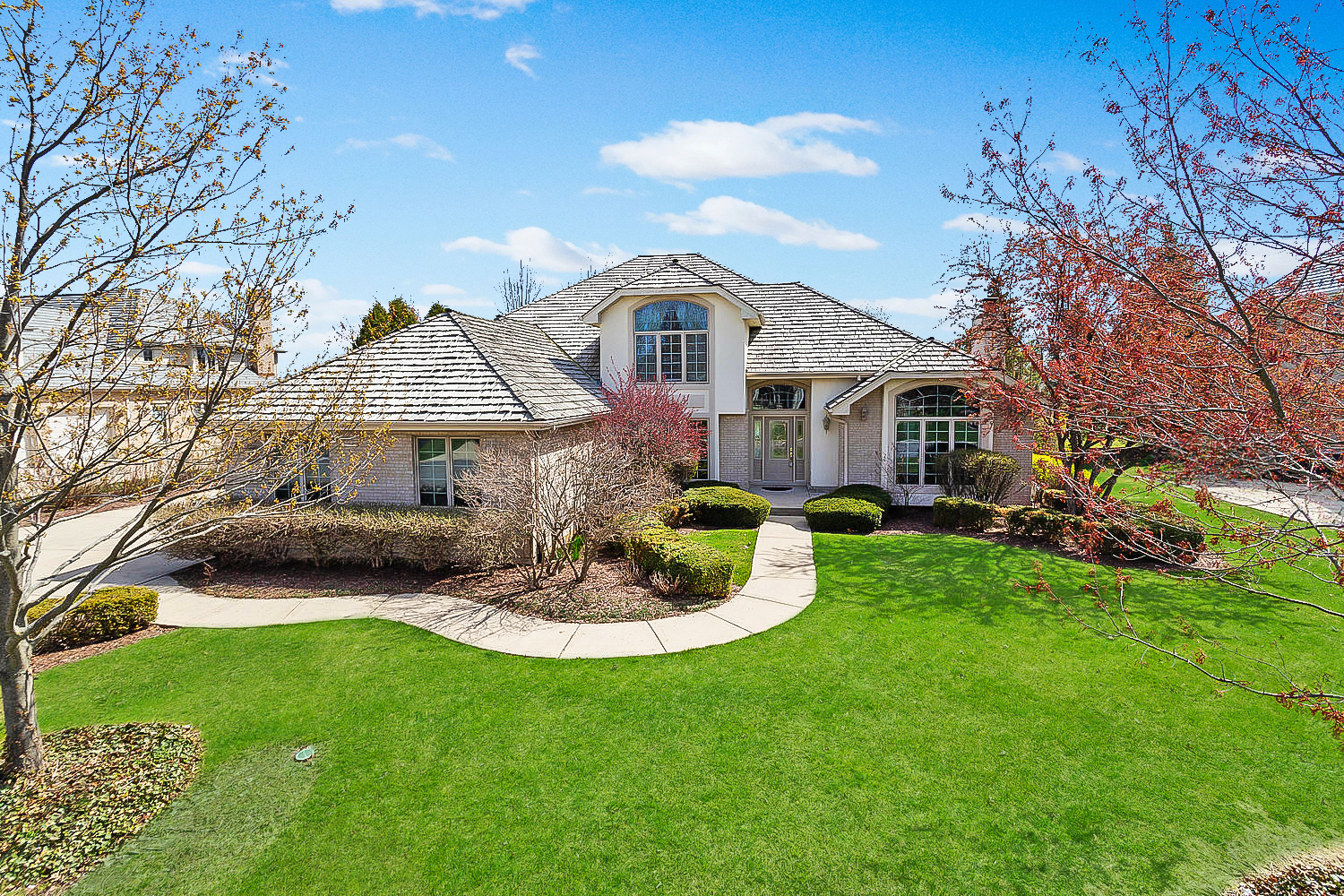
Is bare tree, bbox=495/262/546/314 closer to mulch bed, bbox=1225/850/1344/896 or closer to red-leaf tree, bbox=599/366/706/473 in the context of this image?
red-leaf tree, bbox=599/366/706/473

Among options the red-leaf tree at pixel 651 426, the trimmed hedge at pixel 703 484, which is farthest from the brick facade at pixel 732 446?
the red-leaf tree at pixel 651 426

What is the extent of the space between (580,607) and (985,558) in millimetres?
7777

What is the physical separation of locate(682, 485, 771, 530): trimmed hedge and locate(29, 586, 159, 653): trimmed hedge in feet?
33.0

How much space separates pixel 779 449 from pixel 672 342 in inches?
198

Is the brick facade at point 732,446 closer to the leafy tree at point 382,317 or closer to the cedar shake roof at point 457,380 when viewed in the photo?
the cedar shake roof at point 457,380

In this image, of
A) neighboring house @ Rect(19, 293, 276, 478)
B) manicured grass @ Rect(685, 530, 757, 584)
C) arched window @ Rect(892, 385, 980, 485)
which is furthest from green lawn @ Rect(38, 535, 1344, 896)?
arched window @ Rect(892, 385, 980, 485)

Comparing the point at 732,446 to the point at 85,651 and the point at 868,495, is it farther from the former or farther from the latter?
the point at 85,651

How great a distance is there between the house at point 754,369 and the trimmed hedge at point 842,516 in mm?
3396

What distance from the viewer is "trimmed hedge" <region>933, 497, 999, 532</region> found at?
1409cm

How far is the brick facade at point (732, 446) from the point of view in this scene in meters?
19.0

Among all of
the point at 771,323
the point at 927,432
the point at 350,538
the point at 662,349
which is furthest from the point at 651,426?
the point at 771,323

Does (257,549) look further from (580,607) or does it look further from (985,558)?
(985,558)

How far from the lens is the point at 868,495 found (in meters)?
15.8

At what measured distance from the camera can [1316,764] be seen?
545 centimetres
